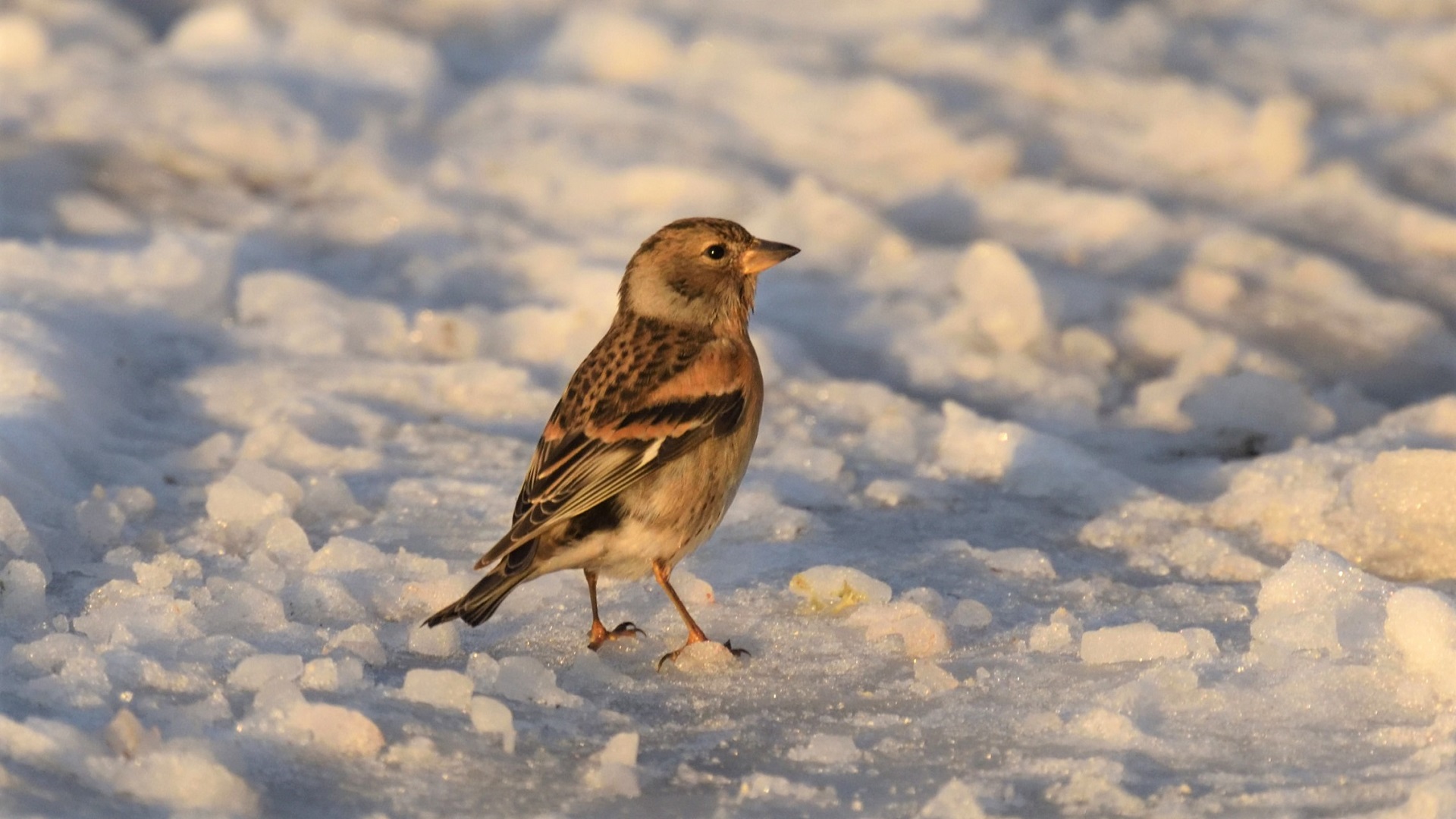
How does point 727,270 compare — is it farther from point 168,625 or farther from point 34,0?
point 34,0

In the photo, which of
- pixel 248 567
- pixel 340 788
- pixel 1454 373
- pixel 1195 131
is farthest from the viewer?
pixel 1195 131

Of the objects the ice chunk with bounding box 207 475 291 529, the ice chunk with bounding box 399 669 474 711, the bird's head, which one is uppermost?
the bird's head

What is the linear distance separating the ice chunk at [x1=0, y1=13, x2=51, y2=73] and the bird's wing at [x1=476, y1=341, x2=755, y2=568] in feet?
16.4

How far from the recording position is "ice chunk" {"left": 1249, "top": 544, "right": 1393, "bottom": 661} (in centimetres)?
396

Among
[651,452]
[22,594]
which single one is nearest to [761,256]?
[651,452]

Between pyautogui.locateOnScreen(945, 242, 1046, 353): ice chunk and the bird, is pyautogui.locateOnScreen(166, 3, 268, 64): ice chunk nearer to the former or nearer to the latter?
pyautogui.locateOnScreen(945, 242, 1046, 353): ice chunk

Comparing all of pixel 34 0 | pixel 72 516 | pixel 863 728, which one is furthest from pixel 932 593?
pixel 34 0

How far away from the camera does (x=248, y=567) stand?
14.6 ft

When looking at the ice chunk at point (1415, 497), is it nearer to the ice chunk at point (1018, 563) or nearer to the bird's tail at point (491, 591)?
the ice chunk at point (1018, 563)

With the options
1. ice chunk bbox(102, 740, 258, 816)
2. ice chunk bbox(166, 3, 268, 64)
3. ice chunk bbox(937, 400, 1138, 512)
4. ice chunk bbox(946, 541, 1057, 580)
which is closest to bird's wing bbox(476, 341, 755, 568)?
ice chunk bbox(946, 541, 1057, 580)

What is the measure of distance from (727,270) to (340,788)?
2210mm

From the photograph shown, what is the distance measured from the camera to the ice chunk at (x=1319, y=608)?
3.96 m

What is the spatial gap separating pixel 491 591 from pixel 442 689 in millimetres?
334

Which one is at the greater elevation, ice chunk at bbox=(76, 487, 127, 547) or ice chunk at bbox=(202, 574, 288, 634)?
ice chunk at bbox=(76, 487, 127, 547)
